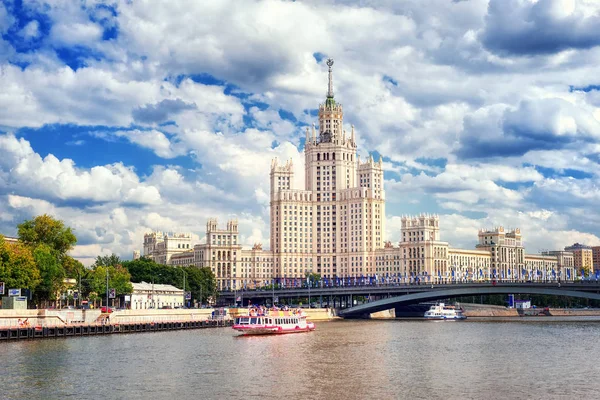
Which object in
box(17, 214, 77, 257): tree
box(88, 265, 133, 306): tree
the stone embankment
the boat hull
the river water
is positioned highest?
box(17, 214, 77, 257): tree

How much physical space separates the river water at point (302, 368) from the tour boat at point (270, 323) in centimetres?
1119

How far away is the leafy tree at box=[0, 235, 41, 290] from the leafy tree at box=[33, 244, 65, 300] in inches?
177

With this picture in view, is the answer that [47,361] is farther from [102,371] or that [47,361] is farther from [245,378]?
[245,378]

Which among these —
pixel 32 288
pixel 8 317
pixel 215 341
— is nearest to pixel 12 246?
pixel 32 288

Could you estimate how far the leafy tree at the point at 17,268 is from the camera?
12119cm

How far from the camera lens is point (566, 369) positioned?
7988 cm

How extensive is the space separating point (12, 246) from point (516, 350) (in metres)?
78.9

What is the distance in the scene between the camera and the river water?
65500mm

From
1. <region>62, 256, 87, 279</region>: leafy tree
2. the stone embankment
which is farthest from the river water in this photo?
<region>62, 256, 87, 279</region>: leafy tree

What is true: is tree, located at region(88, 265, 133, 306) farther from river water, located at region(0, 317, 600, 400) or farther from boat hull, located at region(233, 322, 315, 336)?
river water, located at region(0, 317, 600, 400)

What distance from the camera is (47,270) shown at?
13375 cm

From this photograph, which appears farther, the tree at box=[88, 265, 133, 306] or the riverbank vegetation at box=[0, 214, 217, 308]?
the tree at box=[88, 265, 133, 306]

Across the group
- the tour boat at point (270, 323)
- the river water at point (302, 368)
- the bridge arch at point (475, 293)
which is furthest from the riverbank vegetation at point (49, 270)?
the bridge arch at point (475, 293)

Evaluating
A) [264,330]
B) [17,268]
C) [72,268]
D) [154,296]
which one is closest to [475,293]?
[264,330]
